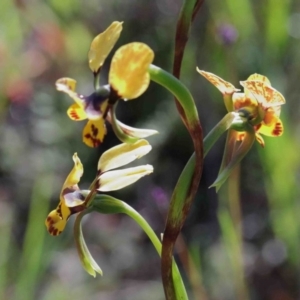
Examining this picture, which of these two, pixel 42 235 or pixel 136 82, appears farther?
pixel 42 235

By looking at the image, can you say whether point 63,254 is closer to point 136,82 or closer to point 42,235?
point 42,235

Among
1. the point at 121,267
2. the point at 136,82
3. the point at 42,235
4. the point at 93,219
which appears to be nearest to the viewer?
the point at 136,82

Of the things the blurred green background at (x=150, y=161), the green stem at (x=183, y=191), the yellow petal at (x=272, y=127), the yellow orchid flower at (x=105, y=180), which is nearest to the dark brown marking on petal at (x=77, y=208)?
the yellow orchid flower at (x=105, y=180)

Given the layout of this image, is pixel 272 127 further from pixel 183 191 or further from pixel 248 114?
pixel 183 191

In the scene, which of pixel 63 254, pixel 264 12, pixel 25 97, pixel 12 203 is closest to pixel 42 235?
pixel 63 254

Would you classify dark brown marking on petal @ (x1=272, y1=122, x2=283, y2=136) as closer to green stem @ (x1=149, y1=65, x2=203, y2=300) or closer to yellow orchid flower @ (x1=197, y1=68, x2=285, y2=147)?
yellow orchid flower @ (x1=197, y1=68, x2=285, y2=147)
